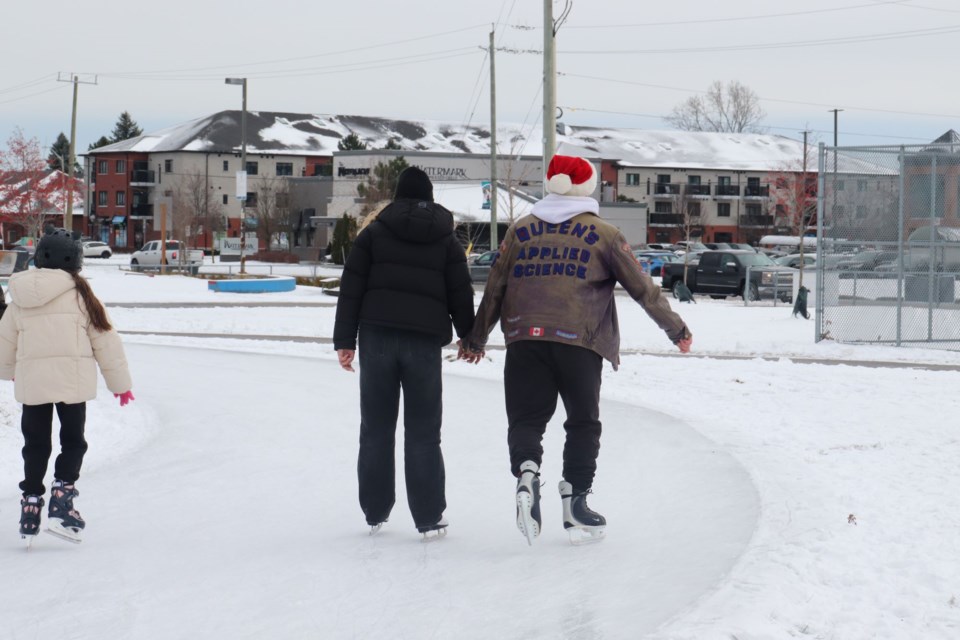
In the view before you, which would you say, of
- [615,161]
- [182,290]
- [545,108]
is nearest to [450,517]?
[545,108]

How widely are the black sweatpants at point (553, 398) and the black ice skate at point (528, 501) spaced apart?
3.2 inches

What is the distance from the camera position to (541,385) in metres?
5.91

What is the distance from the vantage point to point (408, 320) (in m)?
5.88

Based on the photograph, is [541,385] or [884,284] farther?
[884,284]

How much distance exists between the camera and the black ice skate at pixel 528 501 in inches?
224

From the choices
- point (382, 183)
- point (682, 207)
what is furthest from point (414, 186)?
point (682, 207)

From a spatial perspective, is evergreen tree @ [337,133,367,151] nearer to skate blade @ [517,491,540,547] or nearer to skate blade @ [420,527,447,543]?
skate blade @ [420,527,447,543]

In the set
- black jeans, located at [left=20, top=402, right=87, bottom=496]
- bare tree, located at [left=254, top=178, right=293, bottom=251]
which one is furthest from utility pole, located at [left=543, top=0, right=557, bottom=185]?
bare tree, located at [left=254, top=178, right=293, bottom=251]

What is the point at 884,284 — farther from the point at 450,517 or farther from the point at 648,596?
the point at 648,596

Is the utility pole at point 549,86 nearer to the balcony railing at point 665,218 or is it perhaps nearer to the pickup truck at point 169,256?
the pickup truck at point 169,256

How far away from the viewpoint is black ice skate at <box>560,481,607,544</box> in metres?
5.95

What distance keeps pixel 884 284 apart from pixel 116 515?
1414 centimetres

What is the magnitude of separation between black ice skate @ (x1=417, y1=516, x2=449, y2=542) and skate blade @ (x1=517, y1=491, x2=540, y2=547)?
0.56 m

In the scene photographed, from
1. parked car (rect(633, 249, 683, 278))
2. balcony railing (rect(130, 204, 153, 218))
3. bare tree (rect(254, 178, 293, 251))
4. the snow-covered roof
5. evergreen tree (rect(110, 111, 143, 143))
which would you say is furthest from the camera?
evergreen tree (rect(110, 111, 143, 143))
